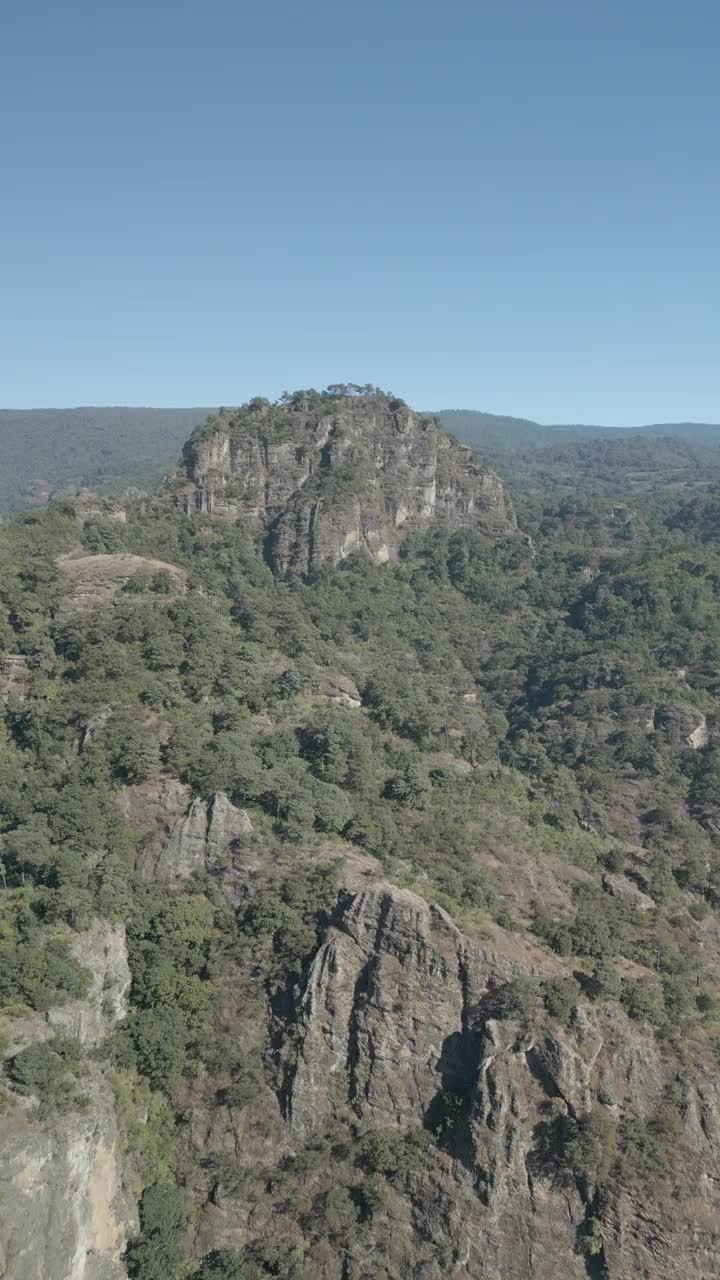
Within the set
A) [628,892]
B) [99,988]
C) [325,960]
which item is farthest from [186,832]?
[628,892]

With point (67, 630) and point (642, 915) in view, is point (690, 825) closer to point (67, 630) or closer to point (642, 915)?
point (642, 915)

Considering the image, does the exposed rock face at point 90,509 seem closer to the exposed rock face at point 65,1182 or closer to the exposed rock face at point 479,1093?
the exposed rock face at point 65,1182

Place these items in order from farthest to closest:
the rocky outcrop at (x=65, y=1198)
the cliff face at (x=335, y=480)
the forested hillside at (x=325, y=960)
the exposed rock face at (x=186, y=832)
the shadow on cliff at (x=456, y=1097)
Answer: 1. the cliff face at (x=335, y=480)
2. the exposed rock face at (x=186, y=832)
3. the shadow on cliff at (x=456, y=1097)
4. the forested hillside at (x=325, y=960)
5. the rocky outcrop at (x=65, y=1198)

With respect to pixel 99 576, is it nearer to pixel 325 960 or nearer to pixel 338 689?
pixel 338 689

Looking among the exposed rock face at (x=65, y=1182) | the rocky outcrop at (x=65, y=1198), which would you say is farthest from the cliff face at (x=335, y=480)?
the rocky outcrop at (x=65, y=1198)

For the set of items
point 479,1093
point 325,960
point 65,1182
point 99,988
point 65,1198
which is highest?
point 325,960

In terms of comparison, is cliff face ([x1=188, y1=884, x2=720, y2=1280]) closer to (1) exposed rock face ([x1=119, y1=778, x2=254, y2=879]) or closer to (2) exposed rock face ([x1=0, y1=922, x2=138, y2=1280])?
(2) exposed rock face ([x1=0, y1=922, x2=138, y2=1280])

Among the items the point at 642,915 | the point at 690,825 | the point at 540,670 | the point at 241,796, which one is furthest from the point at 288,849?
the point at 540,670
